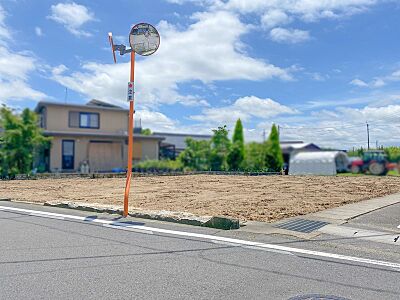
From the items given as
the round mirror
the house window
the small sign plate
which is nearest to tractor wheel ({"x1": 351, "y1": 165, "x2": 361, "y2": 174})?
the small sign plate

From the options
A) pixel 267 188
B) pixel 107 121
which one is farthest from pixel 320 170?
pixel 107 121

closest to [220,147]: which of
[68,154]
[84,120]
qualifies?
[68,154]

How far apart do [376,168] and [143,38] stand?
5.99 meters

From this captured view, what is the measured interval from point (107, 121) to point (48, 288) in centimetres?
2780

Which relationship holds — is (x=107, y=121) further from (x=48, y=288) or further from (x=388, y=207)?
(x=48, y=288)

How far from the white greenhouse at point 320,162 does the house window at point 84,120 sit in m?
27.2

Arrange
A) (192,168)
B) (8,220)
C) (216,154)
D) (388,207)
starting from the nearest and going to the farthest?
(8,220) → (388,207) → (216,154) → (192,168)

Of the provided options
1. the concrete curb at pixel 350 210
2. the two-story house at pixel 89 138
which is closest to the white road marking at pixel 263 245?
the concrete curb at pixel 350 210

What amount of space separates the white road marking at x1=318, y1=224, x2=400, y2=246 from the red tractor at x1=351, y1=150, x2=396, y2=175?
7.72ft

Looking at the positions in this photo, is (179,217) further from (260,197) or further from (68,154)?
(68,154)

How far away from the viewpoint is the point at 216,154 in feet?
50.3

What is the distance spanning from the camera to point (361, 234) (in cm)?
655

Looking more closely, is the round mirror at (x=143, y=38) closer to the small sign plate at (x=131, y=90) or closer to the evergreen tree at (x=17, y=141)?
the small sign plate at (x=131, y=90)

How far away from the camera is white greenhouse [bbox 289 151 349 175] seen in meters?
4.45
